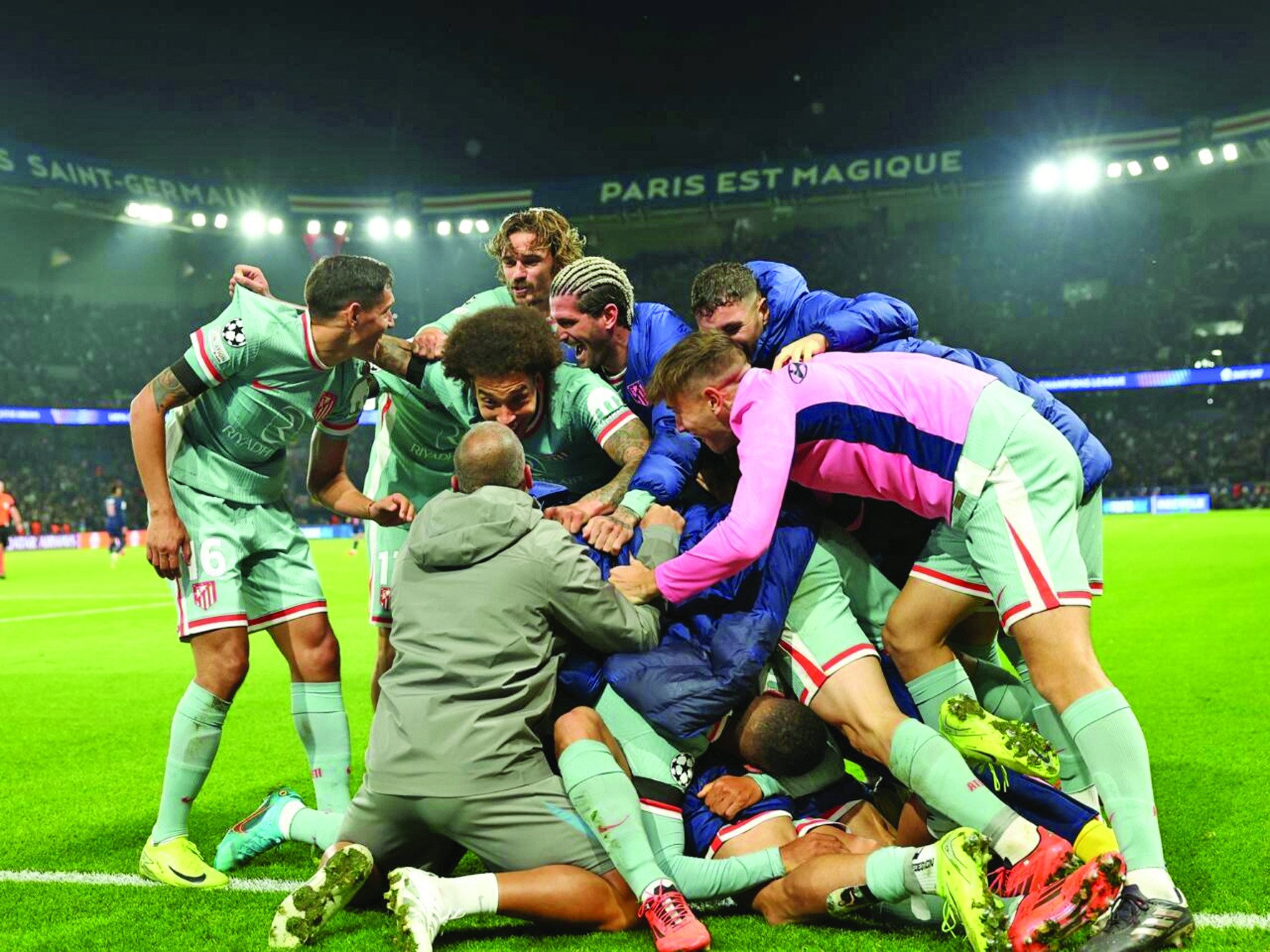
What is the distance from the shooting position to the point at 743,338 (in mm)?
4621

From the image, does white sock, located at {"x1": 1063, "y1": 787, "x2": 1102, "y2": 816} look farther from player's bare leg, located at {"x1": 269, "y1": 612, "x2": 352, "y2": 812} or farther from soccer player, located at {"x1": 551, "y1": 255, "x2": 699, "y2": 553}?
player's bare leg, located at {"x1": 269, "y1": 612, "x2": 352, "y2": 812}

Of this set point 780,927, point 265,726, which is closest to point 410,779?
point 780,927

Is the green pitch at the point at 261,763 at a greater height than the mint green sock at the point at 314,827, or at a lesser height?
lesser

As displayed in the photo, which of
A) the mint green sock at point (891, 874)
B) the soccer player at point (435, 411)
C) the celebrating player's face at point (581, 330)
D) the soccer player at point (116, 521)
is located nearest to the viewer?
the mint green sock at point (891, 874)

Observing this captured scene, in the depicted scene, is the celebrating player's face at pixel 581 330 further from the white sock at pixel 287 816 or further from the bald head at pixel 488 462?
the white sock at pixel 287 816

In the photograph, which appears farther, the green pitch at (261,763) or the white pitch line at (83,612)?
the white pitch line at (83,612)

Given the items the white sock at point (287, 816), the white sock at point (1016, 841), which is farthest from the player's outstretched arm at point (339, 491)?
the white sock at point (1016, 841)

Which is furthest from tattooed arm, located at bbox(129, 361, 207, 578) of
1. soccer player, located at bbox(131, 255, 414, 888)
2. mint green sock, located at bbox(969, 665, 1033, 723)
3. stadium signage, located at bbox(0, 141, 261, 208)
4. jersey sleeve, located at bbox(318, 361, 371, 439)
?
stadium signage, located at bbox(0, 141, 261, 208)

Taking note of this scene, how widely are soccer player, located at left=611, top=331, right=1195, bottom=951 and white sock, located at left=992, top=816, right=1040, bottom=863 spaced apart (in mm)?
225

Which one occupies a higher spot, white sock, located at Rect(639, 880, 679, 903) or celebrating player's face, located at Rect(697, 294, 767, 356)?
celebrating player's face, located at Rect(697, 294, 767, 356)

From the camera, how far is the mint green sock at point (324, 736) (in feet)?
15.2

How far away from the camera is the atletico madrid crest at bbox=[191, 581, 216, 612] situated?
4.49 m

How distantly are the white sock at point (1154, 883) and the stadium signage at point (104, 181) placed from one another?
124ft

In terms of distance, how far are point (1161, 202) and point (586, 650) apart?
4073cm
